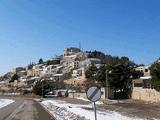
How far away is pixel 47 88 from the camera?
134 m

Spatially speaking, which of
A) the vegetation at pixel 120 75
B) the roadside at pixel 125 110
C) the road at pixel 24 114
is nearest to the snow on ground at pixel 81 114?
the roadside at pixel 125 110

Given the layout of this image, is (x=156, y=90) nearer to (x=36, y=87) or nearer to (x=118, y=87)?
(x=118, y=87)

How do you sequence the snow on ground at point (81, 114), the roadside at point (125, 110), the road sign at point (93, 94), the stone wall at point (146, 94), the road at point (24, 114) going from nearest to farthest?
the road sign at point (93, 94) < the snow on ground at point (81, 114) < the road at point (24, 114) < the roadside at point (125, 110) < the stone wall at point (146, 94)

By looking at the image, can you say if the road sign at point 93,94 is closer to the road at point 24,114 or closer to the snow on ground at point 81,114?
the snow on ground at point 81,114

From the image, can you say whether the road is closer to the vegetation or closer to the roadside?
the roadside

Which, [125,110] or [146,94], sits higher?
[146,94]

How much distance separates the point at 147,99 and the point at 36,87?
233 ft

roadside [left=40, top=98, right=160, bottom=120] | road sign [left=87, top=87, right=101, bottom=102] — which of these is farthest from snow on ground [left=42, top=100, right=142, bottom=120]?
road sign [left=87, top=87, right=101, bottom=102]

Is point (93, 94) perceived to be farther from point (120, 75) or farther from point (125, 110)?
point (120, 75)

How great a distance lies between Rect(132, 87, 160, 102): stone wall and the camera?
64.0 meters

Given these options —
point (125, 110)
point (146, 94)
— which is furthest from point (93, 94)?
point (146, 94)

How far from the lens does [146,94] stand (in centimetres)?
6925

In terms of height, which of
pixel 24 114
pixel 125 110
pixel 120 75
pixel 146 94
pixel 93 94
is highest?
pixel 120 75

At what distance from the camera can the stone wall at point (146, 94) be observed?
63969mm
